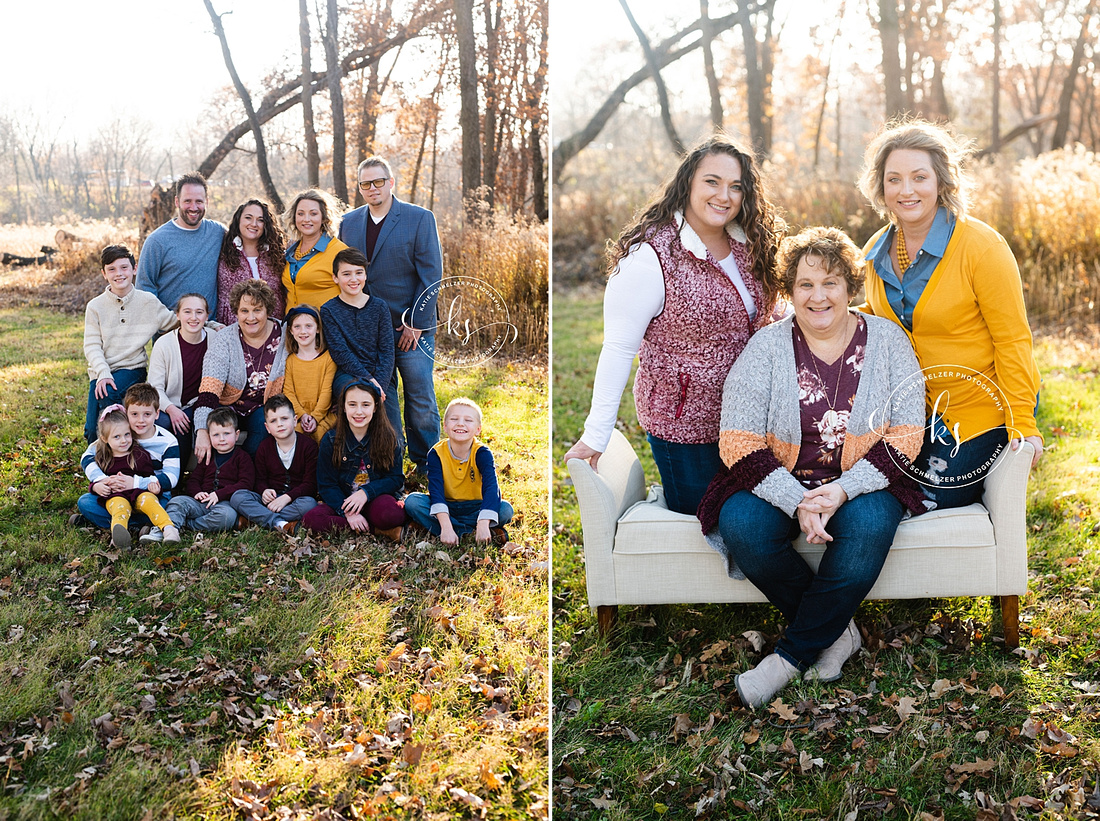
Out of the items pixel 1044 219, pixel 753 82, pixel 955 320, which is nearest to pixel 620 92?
pixel 753 82

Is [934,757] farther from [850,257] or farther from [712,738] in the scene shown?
[850,257]

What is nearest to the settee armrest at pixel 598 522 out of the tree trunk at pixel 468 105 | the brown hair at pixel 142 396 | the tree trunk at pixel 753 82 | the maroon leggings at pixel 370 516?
the maroon leggings at pixel 370 516

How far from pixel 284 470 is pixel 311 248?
1.26 m

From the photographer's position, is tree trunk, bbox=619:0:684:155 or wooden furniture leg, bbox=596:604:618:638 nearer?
wooden furniture leg, bbox=596:604:618:638

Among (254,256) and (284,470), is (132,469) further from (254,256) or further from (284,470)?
(254,256)

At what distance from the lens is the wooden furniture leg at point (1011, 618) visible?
3.27 m

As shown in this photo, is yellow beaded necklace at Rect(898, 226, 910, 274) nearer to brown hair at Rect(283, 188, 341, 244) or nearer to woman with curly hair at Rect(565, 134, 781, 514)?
woman with curly hair at Rect(565, 134, 781, 514)

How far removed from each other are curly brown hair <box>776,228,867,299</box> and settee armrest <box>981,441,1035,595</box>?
2.77ft

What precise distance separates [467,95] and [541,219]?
1.17 metres

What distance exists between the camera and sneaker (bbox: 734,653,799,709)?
9.92ft

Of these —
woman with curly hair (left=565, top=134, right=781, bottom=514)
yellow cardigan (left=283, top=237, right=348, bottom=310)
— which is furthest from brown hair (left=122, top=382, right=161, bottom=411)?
woman with curly hair (left=565, top=134, right=781, bottom=514)

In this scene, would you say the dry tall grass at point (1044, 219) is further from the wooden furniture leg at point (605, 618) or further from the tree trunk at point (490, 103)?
the wooden furniture leg at point (605, 618)

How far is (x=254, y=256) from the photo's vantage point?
4.99 meters

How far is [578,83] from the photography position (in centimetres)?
2231
